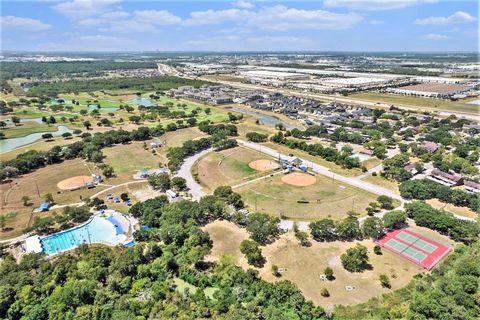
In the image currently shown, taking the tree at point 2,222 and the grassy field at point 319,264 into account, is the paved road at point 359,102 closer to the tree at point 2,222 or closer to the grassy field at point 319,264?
the grassy field at point 319,264

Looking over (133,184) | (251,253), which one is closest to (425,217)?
(251,253)

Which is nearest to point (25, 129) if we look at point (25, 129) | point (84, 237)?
point (25, 129)

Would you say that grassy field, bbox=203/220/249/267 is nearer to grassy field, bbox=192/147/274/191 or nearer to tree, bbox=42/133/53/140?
grassy field, bbox=192/147/274/191

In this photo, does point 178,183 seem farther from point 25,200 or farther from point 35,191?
point 35,191

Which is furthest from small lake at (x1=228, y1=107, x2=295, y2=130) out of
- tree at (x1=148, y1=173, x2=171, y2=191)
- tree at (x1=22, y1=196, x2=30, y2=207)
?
tree at (x1=22, y1=196, x2=30, y2=207)

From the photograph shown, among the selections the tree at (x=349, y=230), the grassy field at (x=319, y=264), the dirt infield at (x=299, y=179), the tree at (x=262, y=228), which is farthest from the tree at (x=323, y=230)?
the dirt infield at (x=299, y=179)
